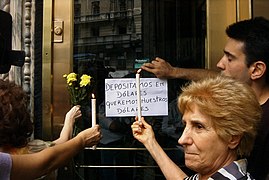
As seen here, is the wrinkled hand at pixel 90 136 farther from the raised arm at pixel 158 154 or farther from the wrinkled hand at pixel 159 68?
the wrinkled hand at pixel 159 68

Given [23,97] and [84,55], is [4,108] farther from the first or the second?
[84,55]

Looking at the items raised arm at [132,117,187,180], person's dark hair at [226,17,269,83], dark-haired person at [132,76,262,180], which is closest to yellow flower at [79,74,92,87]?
raised arm at [132,117,187,180]

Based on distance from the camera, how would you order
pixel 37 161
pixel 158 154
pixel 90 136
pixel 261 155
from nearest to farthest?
pixel 37 161, pixel 261 155, pixel 158 154, pixel 90 136

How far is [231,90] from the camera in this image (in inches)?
62.5

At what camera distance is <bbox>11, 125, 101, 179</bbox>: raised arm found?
5.19 feet

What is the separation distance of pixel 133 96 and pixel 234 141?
120 cm

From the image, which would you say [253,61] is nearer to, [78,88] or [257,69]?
[257,69]

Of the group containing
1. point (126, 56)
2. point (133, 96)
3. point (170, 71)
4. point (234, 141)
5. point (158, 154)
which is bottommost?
point (158, 154)

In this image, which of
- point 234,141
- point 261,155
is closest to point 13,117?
point 234,141

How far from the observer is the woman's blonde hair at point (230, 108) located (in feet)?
5.06

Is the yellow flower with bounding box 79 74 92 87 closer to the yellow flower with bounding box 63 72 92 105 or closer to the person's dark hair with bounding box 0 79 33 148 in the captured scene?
the yellow flower with bounding box 63 72 92 105

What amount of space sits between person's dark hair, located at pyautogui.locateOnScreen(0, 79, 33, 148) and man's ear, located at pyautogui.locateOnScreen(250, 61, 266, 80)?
38.4 inches

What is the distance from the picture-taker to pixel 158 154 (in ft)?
6.27

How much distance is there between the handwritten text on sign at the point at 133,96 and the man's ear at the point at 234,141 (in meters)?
1.19
